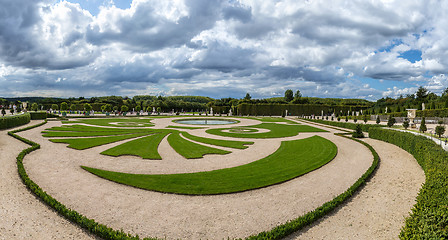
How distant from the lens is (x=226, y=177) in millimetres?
10094

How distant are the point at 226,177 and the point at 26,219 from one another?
6.75m

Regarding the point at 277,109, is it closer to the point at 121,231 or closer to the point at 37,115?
the point at 37,115

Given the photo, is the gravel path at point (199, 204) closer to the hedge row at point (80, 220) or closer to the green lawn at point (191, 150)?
the hedge row at point (80, 220)

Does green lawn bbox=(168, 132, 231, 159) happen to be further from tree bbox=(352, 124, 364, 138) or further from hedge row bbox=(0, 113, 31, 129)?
hedge row bbox=(0, 113, 31, 129)

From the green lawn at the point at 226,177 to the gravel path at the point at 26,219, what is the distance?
8.67 feet

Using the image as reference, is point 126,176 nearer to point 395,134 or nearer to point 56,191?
point 56,191

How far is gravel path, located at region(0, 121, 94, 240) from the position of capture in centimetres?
602

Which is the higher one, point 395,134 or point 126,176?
point 395,134

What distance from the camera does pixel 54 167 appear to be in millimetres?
11625

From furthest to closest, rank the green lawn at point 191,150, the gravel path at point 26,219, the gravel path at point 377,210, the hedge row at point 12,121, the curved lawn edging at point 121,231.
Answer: the hedge row at point 12,121, the green lawn at point 191,150, the gravel path at point 377,210, the gravel path at point 26,219, the curved lawn edging at point 121,231

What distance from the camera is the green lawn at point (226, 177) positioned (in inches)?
349

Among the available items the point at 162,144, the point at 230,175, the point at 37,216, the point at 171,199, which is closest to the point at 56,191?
the point at 37,216

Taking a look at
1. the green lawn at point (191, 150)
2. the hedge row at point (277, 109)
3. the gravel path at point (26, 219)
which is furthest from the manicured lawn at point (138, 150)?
the hedge row at point (277, 109)

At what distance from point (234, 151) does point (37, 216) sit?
10.8m
